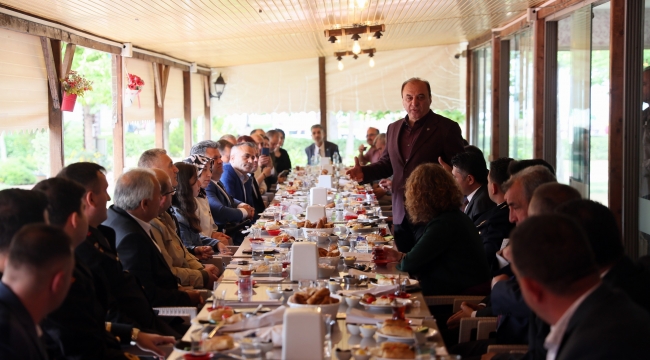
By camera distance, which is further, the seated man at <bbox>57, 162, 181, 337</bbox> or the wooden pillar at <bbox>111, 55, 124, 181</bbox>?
the wooden pillar at <bbox>111, 55, 124, 181</bbox>

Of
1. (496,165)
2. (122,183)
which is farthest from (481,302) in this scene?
(122,183)

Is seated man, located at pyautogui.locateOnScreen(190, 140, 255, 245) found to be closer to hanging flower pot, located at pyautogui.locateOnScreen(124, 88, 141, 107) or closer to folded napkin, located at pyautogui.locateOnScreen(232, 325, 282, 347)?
hanging flower pot, located at pyautogui.locateOnScreen(124, 88, 141, 107)

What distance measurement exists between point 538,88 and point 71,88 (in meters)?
5.35

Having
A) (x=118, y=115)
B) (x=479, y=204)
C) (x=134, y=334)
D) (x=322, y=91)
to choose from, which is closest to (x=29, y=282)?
(x=134, y=334)

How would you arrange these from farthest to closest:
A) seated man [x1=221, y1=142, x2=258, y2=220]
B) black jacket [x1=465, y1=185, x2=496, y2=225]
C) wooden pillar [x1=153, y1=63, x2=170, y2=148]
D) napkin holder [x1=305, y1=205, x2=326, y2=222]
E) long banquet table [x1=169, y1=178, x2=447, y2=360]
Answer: wooden pillar [x1=153, y1=63, x2=170, y2=148] < seated man [x1=221, y1=142, x2=258, y2=220] < napkin holder [x1=305, y1=205, x2=326, y2=222] < black jacket [x1=465, y1=185, x2=496, y2=225] < long banquet table [x1=169, y1=178, x2=447, y2=360]

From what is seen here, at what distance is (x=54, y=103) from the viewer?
24.9 ft

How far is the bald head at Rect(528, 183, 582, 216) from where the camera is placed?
2.76m

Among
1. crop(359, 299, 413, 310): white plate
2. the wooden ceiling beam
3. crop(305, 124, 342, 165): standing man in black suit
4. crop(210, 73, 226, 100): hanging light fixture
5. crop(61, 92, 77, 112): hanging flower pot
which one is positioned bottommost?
crop(359, 299, 413, 310): white plate

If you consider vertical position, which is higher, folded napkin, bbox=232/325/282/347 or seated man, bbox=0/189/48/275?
seated man, bbox=0/189/48/275

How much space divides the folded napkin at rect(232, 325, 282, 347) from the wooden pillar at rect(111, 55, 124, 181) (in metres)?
7.76

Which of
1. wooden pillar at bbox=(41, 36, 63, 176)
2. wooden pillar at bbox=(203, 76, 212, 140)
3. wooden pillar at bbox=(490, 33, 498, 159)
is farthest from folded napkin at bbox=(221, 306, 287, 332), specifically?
wooden pillar at bbox=(203, 76, 212, 140)

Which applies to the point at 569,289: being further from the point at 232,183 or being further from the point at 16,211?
the point at 232,183

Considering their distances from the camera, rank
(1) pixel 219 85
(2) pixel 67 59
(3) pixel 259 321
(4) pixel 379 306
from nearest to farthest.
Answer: (3) pixel 259 321 → (4) pixel 379 306 → (2) pixel 67 59 → (1) pixel 219 85

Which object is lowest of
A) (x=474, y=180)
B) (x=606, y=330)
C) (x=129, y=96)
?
(x=606, y=330)
